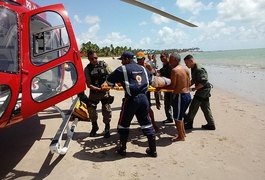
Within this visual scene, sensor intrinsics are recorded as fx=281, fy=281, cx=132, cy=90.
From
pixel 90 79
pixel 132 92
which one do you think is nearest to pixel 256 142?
pixel 132 92

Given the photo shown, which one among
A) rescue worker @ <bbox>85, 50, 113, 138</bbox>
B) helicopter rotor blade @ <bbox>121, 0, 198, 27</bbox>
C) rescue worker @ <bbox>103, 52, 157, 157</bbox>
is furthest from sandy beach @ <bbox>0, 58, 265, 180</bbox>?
helicopter rotor blade @ <bbox>121, 0, 198, 27</bbox>

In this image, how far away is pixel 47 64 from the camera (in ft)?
14.4

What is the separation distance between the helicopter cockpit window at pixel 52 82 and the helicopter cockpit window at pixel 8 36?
1.88 feet

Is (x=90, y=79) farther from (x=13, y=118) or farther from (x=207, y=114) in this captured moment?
(x=207, y=114)

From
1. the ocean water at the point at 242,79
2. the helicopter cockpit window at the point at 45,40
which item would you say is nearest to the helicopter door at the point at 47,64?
the helicopter cockpit window at the point at 45,40

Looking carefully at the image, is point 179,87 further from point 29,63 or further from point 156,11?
point 29,63

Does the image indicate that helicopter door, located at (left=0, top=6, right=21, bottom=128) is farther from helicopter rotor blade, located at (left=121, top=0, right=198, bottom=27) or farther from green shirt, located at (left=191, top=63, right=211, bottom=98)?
green shirt, located at (left=191, top=63, right=211, bottom=98)

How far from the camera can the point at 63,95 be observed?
4676 millimetres

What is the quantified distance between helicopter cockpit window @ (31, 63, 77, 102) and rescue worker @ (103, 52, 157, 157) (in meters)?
0.66

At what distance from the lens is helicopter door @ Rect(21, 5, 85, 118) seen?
415cm

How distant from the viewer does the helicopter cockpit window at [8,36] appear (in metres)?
4.02

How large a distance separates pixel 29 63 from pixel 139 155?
2468 millimetres

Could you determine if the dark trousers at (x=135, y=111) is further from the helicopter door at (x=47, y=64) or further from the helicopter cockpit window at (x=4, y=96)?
the helicopter cockpit window at (x=4, y=96)

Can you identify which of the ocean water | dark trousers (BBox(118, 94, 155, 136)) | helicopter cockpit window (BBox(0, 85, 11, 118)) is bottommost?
the ocean water
